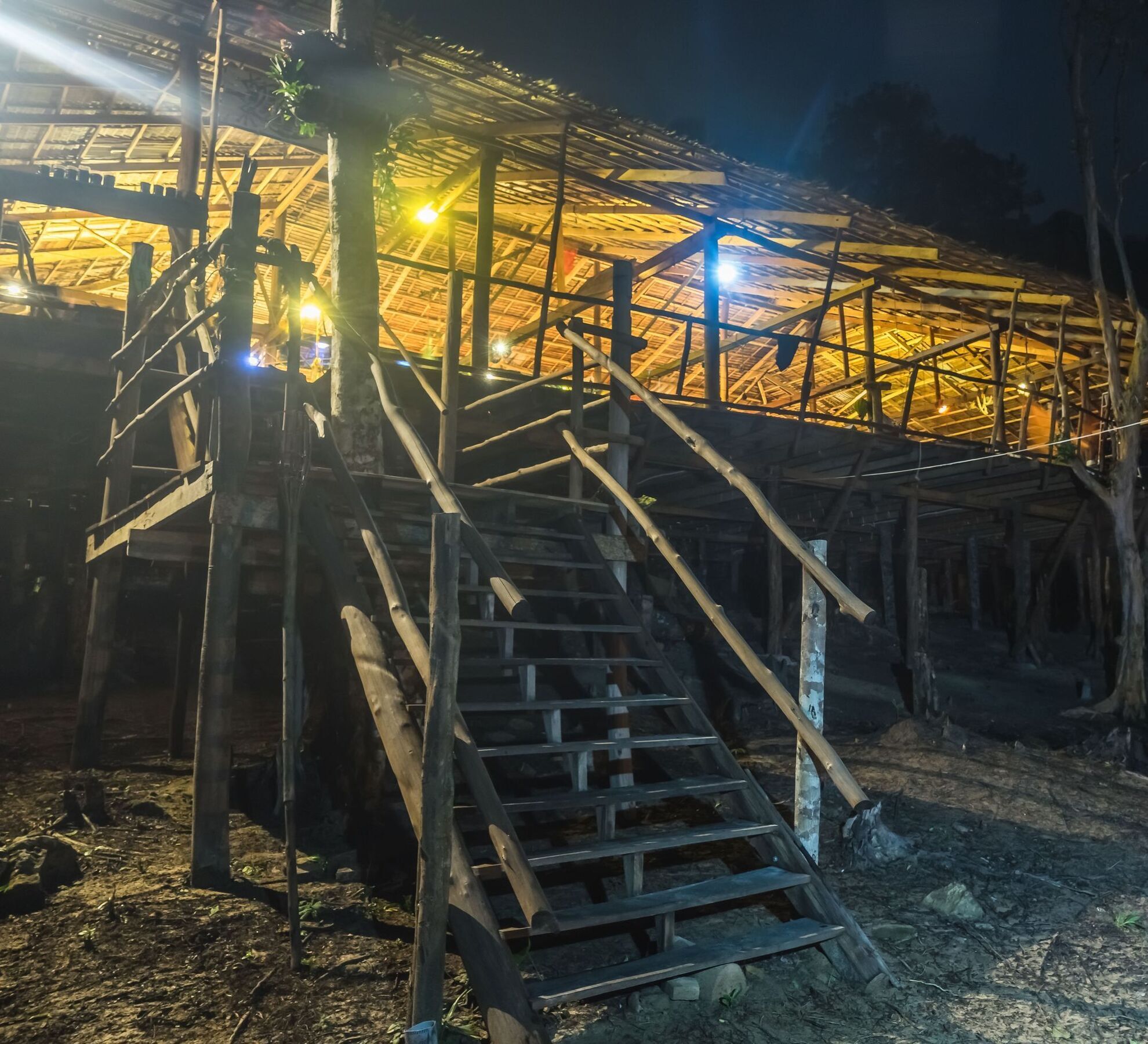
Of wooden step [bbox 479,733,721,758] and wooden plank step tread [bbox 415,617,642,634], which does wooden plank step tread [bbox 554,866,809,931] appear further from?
wooden plank step tread [bbox 415,617,642,634]

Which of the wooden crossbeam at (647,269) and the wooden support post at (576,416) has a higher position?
the wooden crossbeam at (647,269)

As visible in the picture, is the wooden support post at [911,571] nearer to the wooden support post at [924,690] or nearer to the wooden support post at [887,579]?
the wooden support post at [924,690]

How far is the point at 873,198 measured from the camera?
33.5 meters

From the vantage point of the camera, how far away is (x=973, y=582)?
53.9 feet

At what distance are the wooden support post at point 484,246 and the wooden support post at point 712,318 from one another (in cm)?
254

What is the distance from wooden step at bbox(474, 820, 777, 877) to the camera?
3707 millimetres

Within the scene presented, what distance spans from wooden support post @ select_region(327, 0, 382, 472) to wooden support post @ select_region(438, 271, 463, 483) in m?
0.56

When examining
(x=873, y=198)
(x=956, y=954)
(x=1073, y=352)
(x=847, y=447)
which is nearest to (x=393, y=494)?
(x=956, y=954)

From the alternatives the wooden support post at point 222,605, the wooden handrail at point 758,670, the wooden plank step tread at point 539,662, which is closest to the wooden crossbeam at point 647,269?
the wooden handrail at point 758,670

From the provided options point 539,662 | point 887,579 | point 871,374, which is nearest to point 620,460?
point 539,662

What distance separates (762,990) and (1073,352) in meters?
15.0

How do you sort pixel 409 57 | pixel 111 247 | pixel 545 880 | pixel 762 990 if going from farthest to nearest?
pixel 111 247, pixel 409 57, pixel 545 880, pixel 762 990

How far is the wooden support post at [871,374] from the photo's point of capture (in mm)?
10883

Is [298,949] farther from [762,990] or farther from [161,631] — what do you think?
[161,631]
